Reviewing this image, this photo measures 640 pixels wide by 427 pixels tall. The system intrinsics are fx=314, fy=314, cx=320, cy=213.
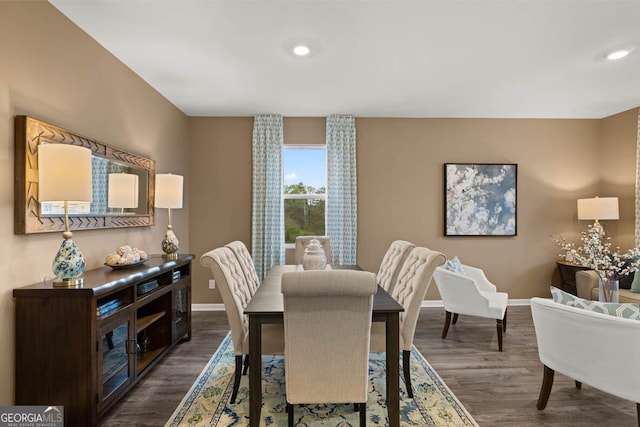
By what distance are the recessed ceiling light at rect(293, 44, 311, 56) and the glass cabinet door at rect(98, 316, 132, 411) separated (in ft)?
7.94

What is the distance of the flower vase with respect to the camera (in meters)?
2.45

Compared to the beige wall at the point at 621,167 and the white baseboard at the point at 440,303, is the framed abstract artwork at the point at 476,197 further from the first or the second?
the beige wall at the point at 621,167

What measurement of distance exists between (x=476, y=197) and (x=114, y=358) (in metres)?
4.45

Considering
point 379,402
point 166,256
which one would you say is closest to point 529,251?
point 379,402

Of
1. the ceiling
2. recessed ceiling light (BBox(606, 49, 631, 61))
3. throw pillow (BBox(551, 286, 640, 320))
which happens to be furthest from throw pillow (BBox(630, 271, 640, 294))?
recessed ceiling light (BBox(606, 49, 631, 61))

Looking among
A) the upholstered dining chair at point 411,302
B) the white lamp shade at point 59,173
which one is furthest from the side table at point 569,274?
the white lamp shade at point 59,173

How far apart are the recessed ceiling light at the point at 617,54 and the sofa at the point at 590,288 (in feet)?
7.39

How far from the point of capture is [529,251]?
4.50 metres

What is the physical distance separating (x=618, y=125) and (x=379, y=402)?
4866mm

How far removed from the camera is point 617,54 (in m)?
2.73

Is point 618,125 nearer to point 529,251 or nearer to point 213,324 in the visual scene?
point 529,251

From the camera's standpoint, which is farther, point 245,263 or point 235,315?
point 245,263

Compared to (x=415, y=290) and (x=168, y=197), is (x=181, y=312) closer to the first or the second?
(x=168, y=197)

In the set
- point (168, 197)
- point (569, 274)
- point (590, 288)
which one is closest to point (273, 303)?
point (168, 197)
